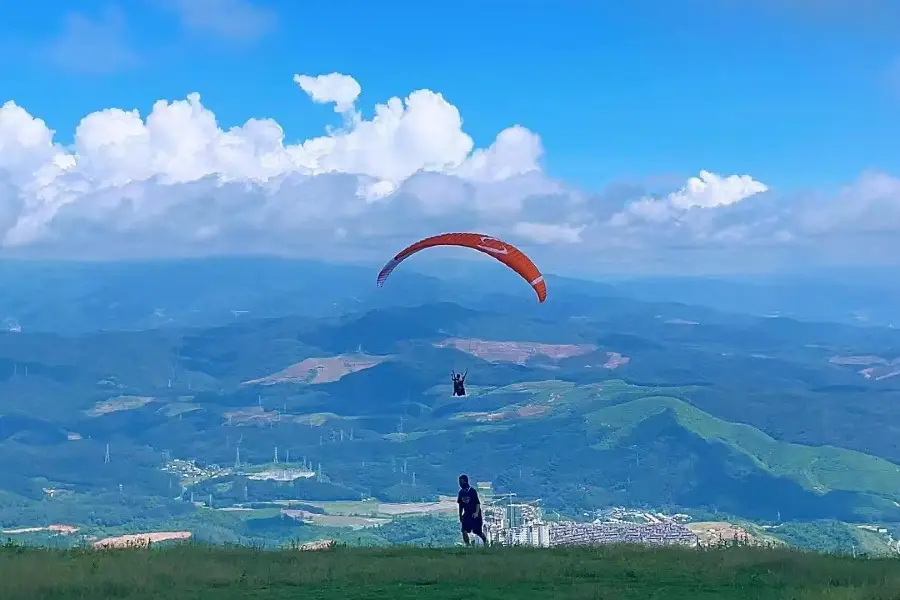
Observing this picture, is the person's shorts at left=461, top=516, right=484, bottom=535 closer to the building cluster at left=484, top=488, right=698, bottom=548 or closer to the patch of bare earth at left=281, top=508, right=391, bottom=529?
the building cluster at left=484, top=488, right=698, bottom=548

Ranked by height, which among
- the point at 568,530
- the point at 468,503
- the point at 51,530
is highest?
the point at 468,503

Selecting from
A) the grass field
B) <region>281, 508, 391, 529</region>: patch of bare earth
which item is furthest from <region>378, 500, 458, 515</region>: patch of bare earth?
the grass field

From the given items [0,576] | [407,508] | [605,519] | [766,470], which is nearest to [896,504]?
[766,470]

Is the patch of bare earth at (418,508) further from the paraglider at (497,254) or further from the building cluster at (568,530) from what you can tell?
the paraglider at (497,254)

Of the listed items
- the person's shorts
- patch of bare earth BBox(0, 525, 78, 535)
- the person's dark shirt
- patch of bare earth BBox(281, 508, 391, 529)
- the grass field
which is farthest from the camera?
patch of bare earth BBox(281, 508, 391, 529)

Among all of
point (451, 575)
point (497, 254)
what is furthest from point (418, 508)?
point (451, 575)

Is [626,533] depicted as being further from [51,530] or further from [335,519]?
[51,530]

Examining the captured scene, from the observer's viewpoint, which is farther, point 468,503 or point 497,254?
point 497,254

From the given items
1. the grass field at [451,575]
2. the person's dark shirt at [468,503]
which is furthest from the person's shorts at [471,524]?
the grass field at [451,575]
